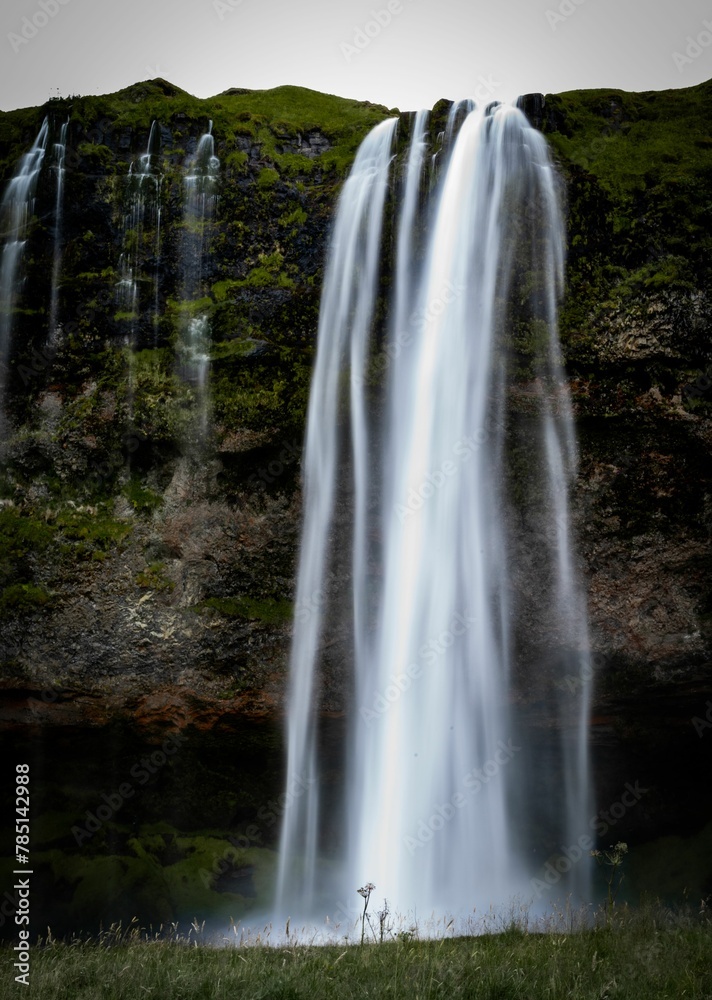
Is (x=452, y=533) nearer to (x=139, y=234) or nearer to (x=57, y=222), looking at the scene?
(x=139, y=234)

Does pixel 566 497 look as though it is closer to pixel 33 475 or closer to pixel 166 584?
pixel 166 584

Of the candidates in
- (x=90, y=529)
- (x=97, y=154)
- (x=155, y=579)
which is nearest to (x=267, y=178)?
(x=97, y=154)

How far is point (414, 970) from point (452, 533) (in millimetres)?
6072

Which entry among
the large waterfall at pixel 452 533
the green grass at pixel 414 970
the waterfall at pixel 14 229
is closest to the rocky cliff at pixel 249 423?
the waterfall at pixel 14 229

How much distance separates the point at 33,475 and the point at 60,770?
14.5 ft

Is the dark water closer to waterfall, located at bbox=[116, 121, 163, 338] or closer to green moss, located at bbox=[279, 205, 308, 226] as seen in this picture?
waterfall, located at bbox=[116, 121, 163, 338]

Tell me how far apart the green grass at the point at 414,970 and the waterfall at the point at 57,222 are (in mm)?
8915

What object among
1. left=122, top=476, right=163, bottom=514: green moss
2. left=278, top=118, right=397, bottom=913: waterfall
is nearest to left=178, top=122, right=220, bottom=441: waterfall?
left=122, top=476, right=163, bottom=514: green moss

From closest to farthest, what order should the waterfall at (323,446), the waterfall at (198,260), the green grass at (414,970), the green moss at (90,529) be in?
1. the green grass at (414,970)
2. the waterfall at (323,446)
3. the green moss at (90,529)
4. the waterfall at (198,260)

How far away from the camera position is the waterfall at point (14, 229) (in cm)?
1200

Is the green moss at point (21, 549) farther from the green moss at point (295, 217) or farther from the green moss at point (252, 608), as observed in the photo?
the green moss at point (295, 217)

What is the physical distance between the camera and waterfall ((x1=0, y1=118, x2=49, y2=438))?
39.4 feet

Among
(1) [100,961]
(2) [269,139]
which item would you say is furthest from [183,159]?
(1) [100,961]

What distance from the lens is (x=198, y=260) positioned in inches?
473
